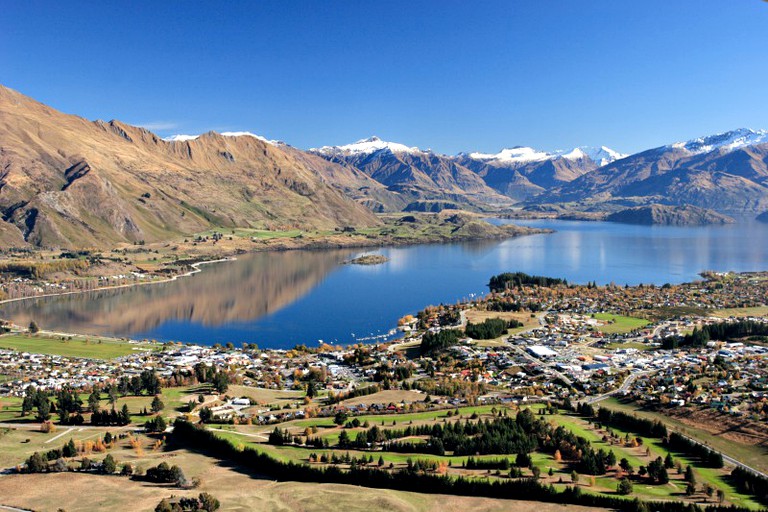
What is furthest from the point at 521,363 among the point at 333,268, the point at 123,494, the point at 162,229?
the point at 162,229

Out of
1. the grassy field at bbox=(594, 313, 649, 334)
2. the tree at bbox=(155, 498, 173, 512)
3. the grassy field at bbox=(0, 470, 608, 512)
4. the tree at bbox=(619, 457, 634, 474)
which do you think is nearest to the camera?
the tree at bbox=(155, 498, 173, 512)

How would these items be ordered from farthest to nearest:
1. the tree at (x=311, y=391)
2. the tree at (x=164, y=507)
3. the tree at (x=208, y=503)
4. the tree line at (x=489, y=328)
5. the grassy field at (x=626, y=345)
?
the tree line at (x=489, y=328), the grassy field at (x=626, y=345), the tree at (x=311, y=391), the tree at (x=208, y=503), the tree at (x=164, y=507)

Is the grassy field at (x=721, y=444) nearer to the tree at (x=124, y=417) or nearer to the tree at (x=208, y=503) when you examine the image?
the tree at (x=208, y=503)

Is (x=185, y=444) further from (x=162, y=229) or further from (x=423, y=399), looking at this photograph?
(x=162, y=229)

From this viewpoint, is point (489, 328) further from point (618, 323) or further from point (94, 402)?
point (94, 402)

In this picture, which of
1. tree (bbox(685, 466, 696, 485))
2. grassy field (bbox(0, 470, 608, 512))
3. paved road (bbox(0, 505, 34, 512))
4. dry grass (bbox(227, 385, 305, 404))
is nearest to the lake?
dry grass (bbox(227, 385, 305, 404))

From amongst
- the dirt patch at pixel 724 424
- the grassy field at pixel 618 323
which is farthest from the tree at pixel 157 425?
the grassy field at pixel 618 323

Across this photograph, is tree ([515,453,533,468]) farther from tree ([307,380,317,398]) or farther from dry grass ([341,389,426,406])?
tree ([307,380,317,398])
